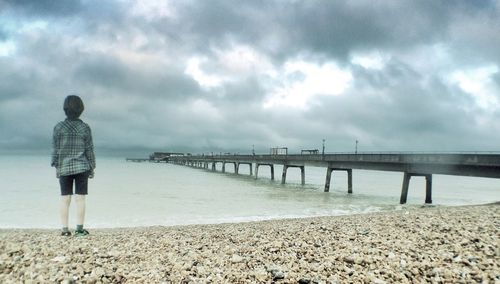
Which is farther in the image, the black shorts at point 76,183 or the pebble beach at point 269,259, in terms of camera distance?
the black shorts at point 76,183

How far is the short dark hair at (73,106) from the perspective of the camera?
6336 mm

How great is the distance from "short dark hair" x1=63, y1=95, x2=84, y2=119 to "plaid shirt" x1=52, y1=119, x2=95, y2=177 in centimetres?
13

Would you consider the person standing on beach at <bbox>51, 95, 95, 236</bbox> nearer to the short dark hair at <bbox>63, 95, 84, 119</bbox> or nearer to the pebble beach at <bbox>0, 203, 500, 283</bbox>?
the short dark hair at <bbox>63, 95, 84, 119</bbox>

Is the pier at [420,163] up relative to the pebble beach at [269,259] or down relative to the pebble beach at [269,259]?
up

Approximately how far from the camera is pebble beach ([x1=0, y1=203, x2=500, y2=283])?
4152 millimetres

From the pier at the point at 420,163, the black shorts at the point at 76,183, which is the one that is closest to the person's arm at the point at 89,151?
the black shorts at the point at 76,183

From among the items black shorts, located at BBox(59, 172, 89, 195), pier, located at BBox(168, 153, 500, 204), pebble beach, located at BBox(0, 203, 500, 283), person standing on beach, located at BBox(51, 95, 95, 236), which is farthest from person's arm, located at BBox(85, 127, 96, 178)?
pier, located at BBox(168, 153, 500, 204)

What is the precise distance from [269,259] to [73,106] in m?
4.52

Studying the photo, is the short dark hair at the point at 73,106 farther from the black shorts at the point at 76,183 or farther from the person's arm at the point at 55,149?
the black shorts at the point at 76,183

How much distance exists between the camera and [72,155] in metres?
6.22

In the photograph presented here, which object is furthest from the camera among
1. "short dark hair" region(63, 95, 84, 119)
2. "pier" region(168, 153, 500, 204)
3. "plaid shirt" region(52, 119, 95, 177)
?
"pier" region(168, 153, 500, 204)

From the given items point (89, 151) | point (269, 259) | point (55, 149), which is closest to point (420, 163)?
point (269, 259)

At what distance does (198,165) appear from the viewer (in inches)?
5192

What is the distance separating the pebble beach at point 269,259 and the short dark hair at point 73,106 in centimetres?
231
